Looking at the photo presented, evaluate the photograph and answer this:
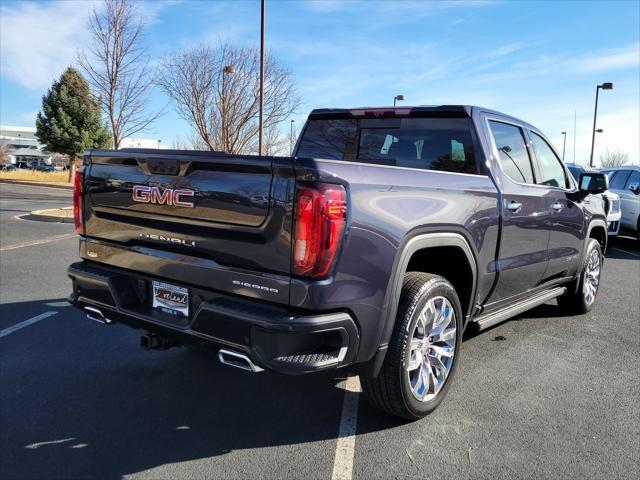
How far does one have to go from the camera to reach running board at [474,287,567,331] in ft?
12.2

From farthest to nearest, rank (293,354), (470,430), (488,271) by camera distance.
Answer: (488,271)
(470,430)
(293,354)

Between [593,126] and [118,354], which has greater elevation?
[593,126]

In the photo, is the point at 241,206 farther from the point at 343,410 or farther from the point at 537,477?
the point at 537,477

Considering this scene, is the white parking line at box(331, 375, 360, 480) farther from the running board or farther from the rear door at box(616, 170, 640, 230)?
the rear door at box(616, 170, 640, 230)

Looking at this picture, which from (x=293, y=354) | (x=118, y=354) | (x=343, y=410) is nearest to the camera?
(x=293, y=354)

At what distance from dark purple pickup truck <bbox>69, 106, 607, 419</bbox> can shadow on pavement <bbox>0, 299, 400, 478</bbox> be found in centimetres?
42

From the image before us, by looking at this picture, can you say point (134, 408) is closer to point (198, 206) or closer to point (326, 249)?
point (198, 206)

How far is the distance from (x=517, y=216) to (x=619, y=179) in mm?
10257

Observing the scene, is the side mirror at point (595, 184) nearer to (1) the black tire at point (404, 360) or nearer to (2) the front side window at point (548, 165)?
(2) the front side window at point (548, 165)

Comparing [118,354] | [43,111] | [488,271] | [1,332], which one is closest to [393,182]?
[488,271]

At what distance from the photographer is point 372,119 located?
420cm

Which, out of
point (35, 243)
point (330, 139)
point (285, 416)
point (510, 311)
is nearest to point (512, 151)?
point (510, 311)

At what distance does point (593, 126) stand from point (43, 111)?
34.8 m

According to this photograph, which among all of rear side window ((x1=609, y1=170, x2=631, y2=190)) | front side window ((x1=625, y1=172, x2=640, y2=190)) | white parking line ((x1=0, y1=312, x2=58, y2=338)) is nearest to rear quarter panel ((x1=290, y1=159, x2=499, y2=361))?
white parking line ((x1=0, y1=312, x2=58, y2=338))
